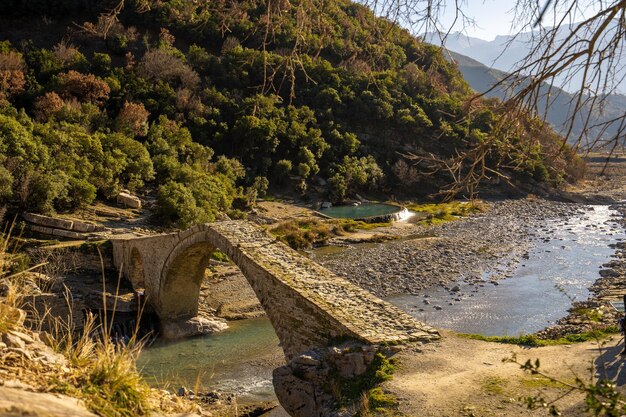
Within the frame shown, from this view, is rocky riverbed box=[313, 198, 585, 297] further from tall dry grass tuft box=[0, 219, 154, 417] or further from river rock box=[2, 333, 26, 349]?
river rock box=[2, 333, 26, 349]

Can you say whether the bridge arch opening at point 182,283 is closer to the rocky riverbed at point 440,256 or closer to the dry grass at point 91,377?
the rocky riverbed at point 440,256

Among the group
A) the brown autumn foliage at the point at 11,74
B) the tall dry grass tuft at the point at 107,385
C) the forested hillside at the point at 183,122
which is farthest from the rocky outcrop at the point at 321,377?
the brown autumn foliage at the point at 11,74

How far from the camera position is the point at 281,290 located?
920 centimetres

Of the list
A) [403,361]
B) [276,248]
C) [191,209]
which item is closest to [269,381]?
[276,248]

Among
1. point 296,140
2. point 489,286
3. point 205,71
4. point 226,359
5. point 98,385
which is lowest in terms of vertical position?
point 226,359

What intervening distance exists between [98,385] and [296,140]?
33765mm

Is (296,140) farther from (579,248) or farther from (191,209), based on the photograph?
(579,248)

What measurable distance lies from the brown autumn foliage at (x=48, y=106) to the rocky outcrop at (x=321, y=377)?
75.4 ft

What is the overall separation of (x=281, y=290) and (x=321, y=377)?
2.15 m

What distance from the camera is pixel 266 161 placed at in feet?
113

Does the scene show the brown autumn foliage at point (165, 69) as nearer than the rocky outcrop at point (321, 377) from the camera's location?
No

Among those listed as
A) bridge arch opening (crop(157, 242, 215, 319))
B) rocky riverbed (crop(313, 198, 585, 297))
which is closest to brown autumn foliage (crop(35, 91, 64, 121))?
rocky riverbed (crop(313, 198, 585, 297))

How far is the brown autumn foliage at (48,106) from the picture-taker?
26067 millimetres

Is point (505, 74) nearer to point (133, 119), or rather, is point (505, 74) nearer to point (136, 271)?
point (136, 271)
